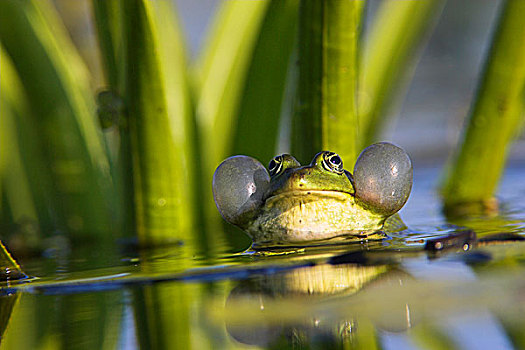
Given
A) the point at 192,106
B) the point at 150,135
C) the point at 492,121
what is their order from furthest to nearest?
the point at 192,106
the point at 492,121
the point at 150,135

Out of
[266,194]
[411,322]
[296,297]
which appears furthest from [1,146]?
[411,322]

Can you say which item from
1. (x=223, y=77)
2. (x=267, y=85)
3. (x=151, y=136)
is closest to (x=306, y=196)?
(x=151, y=136)

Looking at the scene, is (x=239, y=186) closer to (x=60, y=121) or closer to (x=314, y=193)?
(x=314, y=193)

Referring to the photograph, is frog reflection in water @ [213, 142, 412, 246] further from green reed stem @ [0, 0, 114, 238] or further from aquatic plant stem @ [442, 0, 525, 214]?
green reed stem @ [0, 0, 114, 238]

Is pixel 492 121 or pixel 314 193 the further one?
pixel 492 121

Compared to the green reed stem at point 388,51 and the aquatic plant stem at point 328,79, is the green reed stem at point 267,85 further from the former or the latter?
the aquatic plant stem at point 328,79

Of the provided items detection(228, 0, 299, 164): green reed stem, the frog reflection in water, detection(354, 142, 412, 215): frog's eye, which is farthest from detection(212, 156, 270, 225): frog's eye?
detection(228, 0, 299, 164): green reed stem

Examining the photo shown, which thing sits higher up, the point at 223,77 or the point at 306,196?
the point at 223,77

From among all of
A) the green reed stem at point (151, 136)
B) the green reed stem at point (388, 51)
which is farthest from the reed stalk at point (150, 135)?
the green reed stem at point (388, 51)
